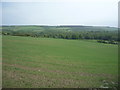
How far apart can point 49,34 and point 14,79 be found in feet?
51.4

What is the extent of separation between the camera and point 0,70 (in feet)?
→ 14.8

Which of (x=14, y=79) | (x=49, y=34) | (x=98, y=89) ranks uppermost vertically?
(x=49, y=34)

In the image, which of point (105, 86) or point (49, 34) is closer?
point (105, 86)

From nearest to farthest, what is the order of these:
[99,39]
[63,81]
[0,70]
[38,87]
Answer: [38,87] → [63,81] → [0,70] → [99,39]

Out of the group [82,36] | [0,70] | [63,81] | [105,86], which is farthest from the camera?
[82,36]

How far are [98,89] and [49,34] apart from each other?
53.4ft

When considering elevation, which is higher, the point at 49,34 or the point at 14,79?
the point at 49,34

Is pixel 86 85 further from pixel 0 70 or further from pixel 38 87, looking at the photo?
pixel 0 70

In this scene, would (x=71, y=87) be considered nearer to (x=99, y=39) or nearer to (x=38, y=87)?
(x=38, y=87)

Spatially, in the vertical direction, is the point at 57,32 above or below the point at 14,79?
above

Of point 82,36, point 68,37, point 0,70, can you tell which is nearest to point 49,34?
point 68,37

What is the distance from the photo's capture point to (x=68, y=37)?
19922 mm

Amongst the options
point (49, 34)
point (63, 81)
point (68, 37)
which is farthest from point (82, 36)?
point (63, 81)

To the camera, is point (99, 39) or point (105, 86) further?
point (99, 39)
